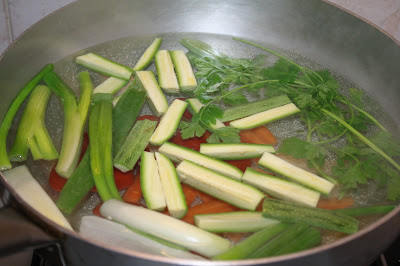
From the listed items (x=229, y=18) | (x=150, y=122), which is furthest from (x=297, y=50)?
(x=150, y=122)

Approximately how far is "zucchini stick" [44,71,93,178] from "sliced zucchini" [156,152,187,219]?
0.73 feet

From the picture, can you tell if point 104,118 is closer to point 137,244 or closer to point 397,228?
point 137,244

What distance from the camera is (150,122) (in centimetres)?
115

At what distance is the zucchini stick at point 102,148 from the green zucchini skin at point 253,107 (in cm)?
33

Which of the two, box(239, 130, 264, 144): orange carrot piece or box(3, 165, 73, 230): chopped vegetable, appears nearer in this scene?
box(3, 165, 73, 230): chopped vegetable

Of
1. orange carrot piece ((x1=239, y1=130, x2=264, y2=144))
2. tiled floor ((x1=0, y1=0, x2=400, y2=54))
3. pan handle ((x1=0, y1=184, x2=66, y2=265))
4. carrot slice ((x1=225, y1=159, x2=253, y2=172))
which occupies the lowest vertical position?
pan handle ((x1=0, y1=184, x2=66, y2=265))

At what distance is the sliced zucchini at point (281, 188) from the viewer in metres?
0.99

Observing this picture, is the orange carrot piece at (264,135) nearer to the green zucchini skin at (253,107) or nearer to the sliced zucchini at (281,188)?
the green zucchini skin at (253,107)

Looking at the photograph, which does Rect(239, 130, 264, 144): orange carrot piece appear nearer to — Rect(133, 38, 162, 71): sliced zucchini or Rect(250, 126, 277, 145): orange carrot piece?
Rect(250, 126, 277, 145): orange carrot piece

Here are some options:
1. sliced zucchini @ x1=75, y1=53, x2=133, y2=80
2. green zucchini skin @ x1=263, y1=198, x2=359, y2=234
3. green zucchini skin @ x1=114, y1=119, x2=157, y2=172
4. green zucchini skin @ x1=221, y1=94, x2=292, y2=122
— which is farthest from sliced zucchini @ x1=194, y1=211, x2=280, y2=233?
sliced zucchini @ x1=75, y1=53, x2=133, y2=80

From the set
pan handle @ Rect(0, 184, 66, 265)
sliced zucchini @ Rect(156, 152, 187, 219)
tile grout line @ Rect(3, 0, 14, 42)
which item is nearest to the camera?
pan handle @ Rect(0, 184, 66, 265)

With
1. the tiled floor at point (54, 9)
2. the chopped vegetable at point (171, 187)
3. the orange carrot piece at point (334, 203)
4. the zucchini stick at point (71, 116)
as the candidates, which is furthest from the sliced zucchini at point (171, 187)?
the tiled floor at point (54, 9)

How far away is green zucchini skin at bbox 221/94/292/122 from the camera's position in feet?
3.94

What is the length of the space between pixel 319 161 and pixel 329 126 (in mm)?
156
